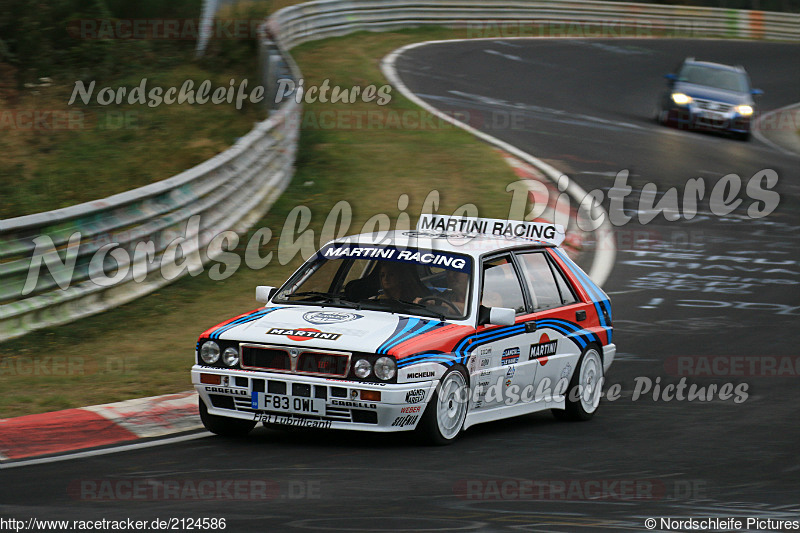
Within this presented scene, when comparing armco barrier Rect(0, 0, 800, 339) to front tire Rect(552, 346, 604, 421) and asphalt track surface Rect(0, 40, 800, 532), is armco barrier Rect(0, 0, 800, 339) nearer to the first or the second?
asphalt track surface Rect(0, 40, 800, 532)

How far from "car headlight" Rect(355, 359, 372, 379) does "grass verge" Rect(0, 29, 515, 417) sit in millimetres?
2336

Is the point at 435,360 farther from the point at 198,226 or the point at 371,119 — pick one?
the point at 371,119

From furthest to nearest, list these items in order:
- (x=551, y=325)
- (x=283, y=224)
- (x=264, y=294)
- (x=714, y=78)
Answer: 1. (x=714, y=78)
2. (x=283, y=224)
3. (x=551, y=325)
4. (x=264, y=294)

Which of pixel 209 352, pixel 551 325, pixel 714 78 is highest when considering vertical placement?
pixel 209 352

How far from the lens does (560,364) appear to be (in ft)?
29.7

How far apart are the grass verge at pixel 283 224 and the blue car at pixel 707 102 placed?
Result: 19.3ft

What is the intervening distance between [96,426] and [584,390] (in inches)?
145

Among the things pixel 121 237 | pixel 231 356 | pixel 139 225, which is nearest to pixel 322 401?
pixel 231 356

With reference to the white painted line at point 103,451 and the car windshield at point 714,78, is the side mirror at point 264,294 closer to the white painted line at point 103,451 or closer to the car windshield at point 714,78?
the white painted line at point 103,451

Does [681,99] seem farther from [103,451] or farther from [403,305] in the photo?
[103,451]

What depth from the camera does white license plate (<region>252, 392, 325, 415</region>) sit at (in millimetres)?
7484

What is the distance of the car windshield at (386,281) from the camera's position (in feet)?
27.2

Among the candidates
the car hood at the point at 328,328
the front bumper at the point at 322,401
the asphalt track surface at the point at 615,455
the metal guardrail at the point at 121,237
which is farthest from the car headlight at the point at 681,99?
the front bumper at the point at 322,401

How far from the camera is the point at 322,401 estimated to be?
7469 millimetres
